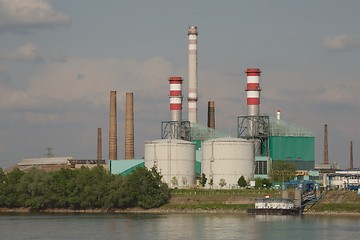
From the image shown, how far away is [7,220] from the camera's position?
4808 inches

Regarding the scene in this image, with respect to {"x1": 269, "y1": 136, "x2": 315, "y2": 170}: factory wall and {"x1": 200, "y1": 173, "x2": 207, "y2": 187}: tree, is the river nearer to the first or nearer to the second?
{"x1": 200, "y1": 173, "x2": 207, "y2": 187}: tree

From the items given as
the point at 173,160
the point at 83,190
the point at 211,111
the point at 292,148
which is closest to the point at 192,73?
the point at 211,111

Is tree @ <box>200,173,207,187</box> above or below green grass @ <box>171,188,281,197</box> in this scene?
above

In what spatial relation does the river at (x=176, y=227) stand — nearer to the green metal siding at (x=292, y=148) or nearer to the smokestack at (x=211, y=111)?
the green metal siding at (x=292, y=148)

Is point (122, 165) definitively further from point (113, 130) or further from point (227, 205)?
point (227, 205)

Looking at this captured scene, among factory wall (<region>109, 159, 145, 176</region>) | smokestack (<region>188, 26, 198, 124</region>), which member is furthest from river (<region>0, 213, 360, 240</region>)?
smokestack (<region>188, 26, 198, 124</region>)

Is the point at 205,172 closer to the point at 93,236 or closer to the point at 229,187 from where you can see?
the point at 229,187

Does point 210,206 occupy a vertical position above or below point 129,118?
below

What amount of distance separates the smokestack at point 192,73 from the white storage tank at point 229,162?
19.1 meters

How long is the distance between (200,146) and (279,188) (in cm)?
2827

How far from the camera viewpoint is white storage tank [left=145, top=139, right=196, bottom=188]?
163 metres

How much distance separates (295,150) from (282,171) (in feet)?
33.9

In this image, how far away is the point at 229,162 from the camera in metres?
161

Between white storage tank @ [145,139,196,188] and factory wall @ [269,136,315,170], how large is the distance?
13.6 metres
